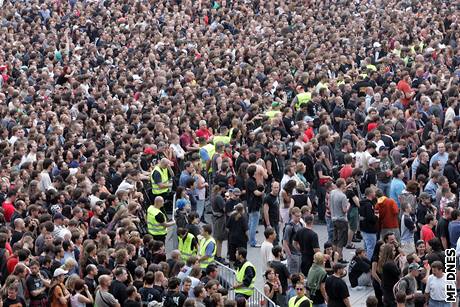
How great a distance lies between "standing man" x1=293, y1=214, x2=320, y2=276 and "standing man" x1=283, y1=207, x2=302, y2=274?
0.12m

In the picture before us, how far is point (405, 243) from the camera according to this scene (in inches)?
892

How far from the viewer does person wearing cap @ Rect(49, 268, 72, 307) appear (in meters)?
19.2

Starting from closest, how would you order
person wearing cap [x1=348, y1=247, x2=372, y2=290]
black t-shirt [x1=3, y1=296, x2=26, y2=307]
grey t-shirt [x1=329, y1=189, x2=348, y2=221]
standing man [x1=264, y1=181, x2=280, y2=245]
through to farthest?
black t-shirt [x1=3, y1=296, x2=26, y2=307] → person wearing cap [x1=348, y1=247, x2=372, y2=290] → grey t-shirt [x1=329, y1=189, x2=348, y2=221] → standing man [x1=264, y1=181, x2=280, y2=245]

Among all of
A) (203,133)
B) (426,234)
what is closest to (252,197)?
(203,133)

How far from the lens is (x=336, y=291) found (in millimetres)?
19500

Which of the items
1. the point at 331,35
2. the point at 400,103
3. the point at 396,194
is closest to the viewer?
the point at 396,194

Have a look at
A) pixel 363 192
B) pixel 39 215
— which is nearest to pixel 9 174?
pixel 39 215

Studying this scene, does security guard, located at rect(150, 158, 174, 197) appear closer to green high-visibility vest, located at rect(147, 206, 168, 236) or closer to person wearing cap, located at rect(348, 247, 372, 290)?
green high-visibility vest, located at rect(147, 206, 168, 236)

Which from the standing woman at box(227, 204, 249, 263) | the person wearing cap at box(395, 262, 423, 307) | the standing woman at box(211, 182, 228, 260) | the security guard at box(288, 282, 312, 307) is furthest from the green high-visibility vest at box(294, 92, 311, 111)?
the security guard at box(288, 282, 312, 307)

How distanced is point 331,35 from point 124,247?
1871cm

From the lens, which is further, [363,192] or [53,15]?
[53,15]

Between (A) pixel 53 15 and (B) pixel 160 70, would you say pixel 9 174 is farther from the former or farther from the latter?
(A) pixel 53 15

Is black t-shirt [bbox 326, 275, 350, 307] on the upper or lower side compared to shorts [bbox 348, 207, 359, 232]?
upper

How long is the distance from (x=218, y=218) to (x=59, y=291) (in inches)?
192
